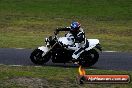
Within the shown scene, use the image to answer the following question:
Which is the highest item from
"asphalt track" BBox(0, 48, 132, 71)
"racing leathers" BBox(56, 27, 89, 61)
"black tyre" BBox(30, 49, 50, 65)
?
"racing leathers" BBox(56, 27, 89, 61)

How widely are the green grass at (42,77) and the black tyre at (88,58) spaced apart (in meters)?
0.44

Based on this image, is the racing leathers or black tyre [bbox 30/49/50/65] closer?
the racing leathers

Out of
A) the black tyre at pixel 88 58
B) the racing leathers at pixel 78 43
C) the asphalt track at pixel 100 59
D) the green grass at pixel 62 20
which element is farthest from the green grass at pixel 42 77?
the green grass at pixel 62 20

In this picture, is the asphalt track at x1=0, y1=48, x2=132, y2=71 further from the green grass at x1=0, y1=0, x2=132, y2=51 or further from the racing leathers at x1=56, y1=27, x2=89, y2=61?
the green grass at x1=0, y1=0, x2=132, y2=51

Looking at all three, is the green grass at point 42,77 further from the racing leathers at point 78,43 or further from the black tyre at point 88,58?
the racing leathers at point 78,43

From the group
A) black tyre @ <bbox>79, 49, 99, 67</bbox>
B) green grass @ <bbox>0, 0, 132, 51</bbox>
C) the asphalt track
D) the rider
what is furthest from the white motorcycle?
green grass @ <bbox>0, 0, 132, 51</bbox>

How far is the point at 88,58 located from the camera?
1658 cm

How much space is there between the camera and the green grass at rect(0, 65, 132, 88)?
Result: 1307 centimetres

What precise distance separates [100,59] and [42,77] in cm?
511

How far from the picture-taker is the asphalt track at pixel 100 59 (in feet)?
56.2

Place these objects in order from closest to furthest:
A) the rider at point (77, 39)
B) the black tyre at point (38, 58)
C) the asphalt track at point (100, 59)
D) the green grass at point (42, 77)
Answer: the green grass at point (42, 77) < the rider at point (77, 39) < the black tyre at point (38, 58) < the asphalt track at point (100, 59)

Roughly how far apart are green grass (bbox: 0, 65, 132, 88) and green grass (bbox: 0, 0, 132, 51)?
6.42 m

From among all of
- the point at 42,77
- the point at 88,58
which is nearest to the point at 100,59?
the point at 88,58

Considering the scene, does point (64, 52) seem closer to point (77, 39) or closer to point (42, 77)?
point (77, 39)
